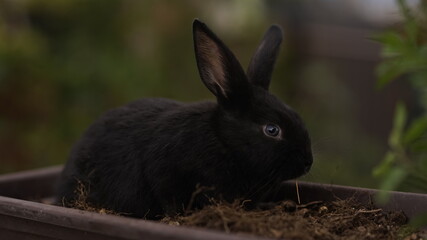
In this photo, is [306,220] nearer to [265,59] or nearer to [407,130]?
[407,130]

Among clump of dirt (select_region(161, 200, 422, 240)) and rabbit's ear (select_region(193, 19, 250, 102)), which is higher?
rabbit's ear (select_region(193, 19, 250, 102))

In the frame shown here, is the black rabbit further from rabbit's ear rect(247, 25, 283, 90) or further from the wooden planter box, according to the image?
the wooden planter box

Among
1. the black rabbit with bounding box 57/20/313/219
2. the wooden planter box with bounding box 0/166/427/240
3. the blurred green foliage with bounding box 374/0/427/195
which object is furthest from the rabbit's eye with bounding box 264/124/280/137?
the blurred green foliage with bounding box 374/0/427/195

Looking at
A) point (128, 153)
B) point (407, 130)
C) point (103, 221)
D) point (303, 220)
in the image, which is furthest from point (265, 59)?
point (103, 221)

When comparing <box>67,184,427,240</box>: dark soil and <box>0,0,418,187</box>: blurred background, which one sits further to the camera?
<box>0,0,418,187</box>: blurred background

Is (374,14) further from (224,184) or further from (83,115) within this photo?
(224,184)

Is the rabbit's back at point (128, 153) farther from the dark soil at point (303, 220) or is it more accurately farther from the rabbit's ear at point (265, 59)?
the rabbit's ear at point (265, 59)

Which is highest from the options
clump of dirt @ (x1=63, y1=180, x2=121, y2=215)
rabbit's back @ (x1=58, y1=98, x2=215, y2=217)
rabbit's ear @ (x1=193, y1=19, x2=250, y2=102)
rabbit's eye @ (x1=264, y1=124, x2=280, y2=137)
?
rabbit's ear @ (x1=193, y1=19, x2=250, y2=102)
